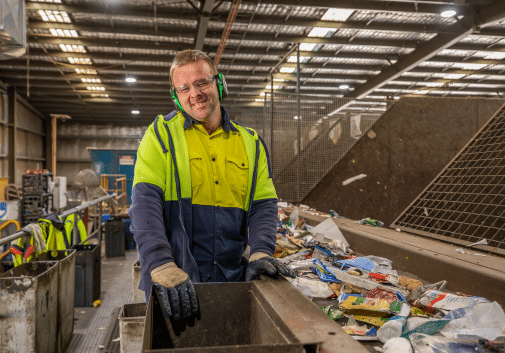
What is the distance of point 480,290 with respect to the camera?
7.63 feet

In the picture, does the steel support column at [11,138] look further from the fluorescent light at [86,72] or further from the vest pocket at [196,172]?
the vest pocket at [196,172]

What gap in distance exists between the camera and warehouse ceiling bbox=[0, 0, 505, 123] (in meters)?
7.48

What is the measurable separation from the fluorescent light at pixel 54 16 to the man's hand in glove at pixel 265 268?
8149 mm

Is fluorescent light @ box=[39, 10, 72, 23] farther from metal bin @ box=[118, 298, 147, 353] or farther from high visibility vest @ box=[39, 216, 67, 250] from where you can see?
metal bin @ box=[118, 298, 147, 353]

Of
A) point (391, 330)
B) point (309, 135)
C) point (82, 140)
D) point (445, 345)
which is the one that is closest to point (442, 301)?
point (391, 330)

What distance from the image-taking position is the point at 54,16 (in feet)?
26.1

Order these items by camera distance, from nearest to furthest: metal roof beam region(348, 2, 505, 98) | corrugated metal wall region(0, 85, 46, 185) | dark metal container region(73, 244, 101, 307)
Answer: dark metal container region(73, 244, 101, 307) < metal roof beam region(348, 2, 505, 98) < corrugated metal wall region(0, 85, 46, 185)

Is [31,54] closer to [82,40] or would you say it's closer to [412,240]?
[82,40]

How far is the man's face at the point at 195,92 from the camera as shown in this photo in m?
1.78

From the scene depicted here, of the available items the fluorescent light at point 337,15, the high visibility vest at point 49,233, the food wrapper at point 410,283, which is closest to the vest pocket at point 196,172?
the food wrapper at point 410,283

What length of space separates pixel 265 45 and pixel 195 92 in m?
8.71

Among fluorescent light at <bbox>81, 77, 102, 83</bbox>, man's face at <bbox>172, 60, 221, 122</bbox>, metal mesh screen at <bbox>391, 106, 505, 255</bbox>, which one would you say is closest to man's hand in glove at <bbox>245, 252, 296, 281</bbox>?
man's face at <bbox>172, 60, 221, 122</bbox>

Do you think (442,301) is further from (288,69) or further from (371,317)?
(288,69)

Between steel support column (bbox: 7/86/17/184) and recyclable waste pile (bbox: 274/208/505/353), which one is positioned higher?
steel support column (bbox: 7/86/17/184)
